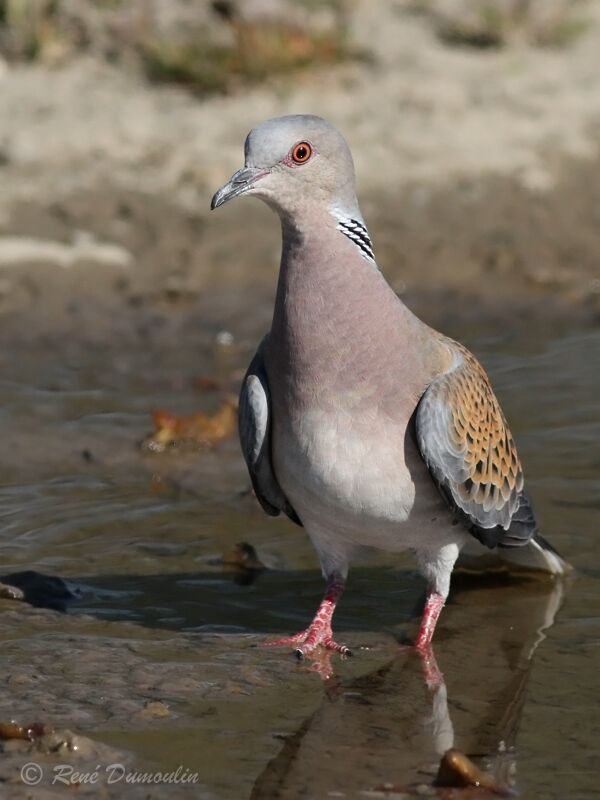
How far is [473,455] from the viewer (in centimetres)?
558

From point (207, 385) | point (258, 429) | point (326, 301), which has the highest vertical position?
point (326, 301)

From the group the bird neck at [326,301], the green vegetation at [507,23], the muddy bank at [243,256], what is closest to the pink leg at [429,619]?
the bird neck at [326,301]

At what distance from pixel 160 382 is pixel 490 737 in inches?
159

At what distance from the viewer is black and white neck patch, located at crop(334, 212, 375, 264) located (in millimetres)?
5344

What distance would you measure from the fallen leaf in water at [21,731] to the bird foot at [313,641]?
3.85 ft

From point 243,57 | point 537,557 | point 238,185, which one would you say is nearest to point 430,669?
point 537,557

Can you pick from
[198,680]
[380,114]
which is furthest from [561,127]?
[198,680]

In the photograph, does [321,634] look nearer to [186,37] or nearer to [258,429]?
[258,429]

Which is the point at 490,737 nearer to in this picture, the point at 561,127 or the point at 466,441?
the point at 466,441

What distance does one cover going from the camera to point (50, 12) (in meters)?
12.1

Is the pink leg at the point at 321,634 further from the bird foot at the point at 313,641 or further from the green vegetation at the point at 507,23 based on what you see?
the green vegetation at the point at 507,23

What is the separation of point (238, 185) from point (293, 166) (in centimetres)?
21

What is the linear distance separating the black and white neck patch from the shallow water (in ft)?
4.70

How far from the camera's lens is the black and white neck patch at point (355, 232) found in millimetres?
5344
